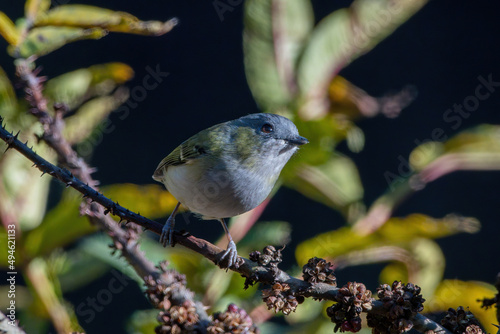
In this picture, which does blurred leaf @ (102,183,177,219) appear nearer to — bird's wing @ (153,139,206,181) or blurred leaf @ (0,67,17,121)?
bird's wing @ (153,139,206,181)

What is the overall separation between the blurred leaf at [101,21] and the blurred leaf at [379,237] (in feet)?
1.50

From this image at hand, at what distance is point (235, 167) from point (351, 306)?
0.37 metres

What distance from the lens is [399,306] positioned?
523 mm

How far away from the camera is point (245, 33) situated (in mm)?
1176

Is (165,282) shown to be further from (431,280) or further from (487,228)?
(487,228)

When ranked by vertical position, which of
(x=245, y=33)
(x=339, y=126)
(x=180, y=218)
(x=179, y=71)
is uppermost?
(x=245, y=33)

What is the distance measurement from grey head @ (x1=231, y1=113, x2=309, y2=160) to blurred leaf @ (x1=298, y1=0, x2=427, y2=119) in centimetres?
20

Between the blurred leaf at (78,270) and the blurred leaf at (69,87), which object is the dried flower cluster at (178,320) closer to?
the blurred leaf at (78,270)

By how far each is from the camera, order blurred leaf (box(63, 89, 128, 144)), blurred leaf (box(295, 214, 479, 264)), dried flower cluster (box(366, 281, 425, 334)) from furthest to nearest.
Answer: blurred leaf (box(63, 89, 128, 144)) < blurred leaf (box(295, 214, 479, 264)) < dried flower cluster (box(366, 281, 425, 334))

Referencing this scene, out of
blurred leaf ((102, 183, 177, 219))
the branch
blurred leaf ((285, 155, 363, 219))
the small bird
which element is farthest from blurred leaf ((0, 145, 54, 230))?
blurred leaf ((285, 155, 363, 219))

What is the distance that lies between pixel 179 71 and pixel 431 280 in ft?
3.73

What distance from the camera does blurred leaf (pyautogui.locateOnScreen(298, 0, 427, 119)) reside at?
1048 millimetres

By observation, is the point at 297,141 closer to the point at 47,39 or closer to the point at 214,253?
the point at 214,253

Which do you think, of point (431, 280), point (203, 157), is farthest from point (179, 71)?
point (431, 280)
